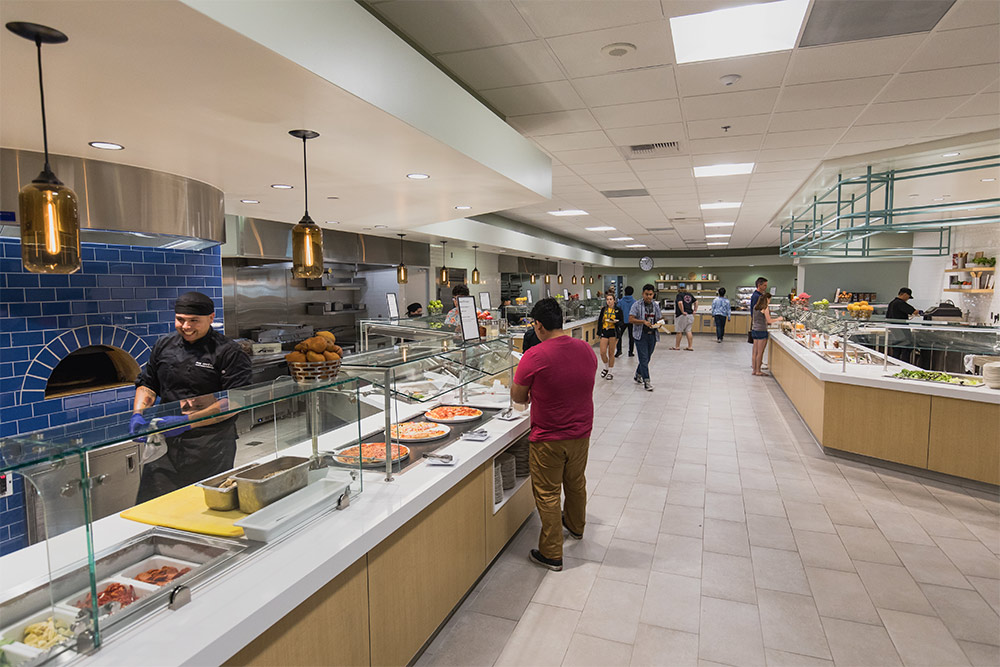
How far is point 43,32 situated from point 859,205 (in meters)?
9.70

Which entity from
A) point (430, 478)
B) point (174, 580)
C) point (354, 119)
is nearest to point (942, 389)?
point (430, 478)

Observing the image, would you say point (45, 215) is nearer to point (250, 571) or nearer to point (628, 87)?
point (250, 571)

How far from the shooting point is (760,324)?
1016 cm

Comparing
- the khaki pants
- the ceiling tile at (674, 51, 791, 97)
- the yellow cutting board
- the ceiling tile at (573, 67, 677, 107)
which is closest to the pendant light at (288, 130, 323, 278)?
the yellow cutting board

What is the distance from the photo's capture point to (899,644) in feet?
8.95

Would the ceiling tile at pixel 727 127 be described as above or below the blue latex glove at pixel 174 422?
above

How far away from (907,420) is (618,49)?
4.44 m

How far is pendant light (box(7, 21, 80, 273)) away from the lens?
164 centimetres

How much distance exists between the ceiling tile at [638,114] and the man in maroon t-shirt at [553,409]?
1.84 meters

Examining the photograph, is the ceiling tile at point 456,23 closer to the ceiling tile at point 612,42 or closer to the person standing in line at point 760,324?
the ceiling tile at point 612,42

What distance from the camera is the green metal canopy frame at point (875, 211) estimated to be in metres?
4.95

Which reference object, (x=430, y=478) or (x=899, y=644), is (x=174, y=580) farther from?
(x=899, y=644)

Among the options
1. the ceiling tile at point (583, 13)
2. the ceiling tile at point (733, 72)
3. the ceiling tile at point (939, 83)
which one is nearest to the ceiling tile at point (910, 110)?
the ceiling tile at point (939, 83)

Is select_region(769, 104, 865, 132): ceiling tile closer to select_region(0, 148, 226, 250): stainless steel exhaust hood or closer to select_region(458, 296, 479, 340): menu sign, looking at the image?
select_region(458, 296, 479, 340): menu sign
